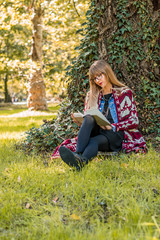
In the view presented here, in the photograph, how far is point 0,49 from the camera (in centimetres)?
2156

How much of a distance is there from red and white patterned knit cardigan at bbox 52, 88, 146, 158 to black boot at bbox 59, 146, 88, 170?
2.62ft

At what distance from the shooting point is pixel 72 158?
9.61 feet

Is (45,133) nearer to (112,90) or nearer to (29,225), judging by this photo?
(112,90)

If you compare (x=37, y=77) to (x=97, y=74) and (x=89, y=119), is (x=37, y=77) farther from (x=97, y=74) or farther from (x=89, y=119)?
(x=89, y=119)

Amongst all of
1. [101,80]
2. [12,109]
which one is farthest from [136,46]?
[12,109]

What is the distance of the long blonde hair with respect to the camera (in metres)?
3.63

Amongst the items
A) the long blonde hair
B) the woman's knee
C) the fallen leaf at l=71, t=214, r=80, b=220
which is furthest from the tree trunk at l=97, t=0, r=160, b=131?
the fallen leaf at l=71, t=214, r=80, b=220

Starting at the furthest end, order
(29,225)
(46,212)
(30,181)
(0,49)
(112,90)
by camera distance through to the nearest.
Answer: (0,49)
(112,90)
(30,181)
(46,212)
(29,225)

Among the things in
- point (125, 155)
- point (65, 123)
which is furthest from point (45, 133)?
point (125, 155)

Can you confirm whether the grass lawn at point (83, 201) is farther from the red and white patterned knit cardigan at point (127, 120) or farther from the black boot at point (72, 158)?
the red and white patterned knit cardigan at point (127, 120)

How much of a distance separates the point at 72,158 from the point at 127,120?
109 cm

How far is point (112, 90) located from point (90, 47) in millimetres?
1319

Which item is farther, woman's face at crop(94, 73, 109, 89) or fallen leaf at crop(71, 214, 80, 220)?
woman's face at crop(94, 73, 109, 89)

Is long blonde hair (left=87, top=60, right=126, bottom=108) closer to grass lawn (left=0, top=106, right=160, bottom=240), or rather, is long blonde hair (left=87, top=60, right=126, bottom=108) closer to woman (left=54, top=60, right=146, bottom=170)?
woman (left=54, top=60, right=146, bottom=170)
